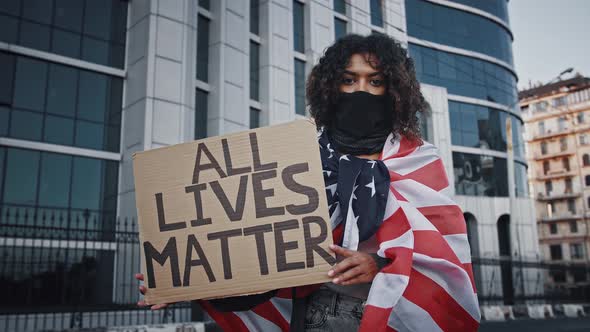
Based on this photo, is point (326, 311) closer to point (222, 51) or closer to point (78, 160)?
point (78, 160)

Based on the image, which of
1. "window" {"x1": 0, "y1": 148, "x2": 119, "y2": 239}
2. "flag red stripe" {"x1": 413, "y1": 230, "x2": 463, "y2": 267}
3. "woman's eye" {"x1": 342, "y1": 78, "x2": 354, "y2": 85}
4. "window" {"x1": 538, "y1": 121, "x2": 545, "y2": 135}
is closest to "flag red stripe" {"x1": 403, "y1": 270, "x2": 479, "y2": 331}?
"flag red stripe" {"x1": 413, "y1": 230, "x2": 463, "y2": 267}

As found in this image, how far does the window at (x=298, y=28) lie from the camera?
2031 centimetres

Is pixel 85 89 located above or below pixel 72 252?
above

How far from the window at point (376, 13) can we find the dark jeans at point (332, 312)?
23.8 meters

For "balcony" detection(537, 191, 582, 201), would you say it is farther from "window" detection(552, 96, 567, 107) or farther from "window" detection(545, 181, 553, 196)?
"window" detection(552, 96, 567, 107)

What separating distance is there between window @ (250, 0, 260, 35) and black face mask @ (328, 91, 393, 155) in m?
17.0

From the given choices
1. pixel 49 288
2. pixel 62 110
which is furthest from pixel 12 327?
pixel 62 110

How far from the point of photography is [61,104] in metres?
14.1

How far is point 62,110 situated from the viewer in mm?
14055

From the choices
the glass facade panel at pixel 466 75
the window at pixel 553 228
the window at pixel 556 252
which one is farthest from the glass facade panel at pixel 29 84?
the window at pixel 553 228

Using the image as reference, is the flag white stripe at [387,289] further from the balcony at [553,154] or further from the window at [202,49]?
the balcony at [553,154]

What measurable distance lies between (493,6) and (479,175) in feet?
37.0

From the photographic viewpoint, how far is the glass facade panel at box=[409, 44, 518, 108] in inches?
1060

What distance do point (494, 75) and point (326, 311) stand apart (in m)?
31.3
